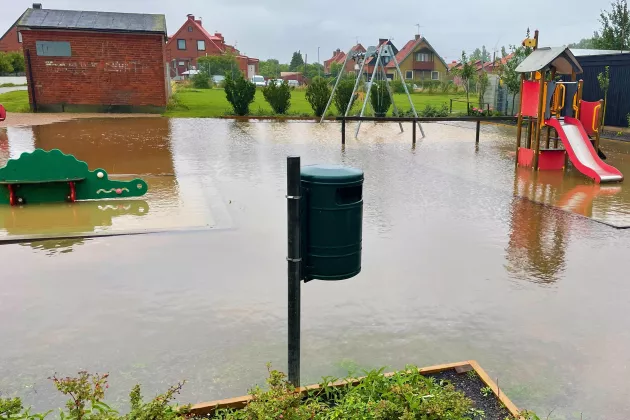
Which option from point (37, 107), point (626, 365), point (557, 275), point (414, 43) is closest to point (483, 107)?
point (37, 107)

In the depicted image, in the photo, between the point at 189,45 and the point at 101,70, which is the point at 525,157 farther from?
the point at 189,45

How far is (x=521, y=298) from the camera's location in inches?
173

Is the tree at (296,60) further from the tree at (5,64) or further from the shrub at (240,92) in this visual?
the shrub at (240,92)

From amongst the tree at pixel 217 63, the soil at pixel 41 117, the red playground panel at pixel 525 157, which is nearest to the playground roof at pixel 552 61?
the red playground panel at pixel 525 157

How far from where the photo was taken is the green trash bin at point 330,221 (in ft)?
9.20

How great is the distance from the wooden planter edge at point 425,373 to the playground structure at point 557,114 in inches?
301

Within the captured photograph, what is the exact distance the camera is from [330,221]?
2.83 meters

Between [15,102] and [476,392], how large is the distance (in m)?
29.0

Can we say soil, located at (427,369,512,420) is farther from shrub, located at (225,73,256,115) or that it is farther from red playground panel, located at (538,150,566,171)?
shrub, located at (225,73,256,115)

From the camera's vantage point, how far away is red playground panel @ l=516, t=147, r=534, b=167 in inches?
421

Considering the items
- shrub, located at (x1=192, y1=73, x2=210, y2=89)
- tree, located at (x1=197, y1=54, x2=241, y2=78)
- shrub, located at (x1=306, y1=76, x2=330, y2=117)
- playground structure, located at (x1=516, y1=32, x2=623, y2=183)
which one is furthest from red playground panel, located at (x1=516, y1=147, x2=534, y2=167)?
tree, located at (x1=197, y1=54, x2=241, y2=78)

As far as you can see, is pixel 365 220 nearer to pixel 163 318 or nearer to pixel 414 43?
pixel 163 318

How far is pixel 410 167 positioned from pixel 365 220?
447 cm

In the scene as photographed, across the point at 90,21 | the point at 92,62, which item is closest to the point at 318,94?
the point at 92,62
